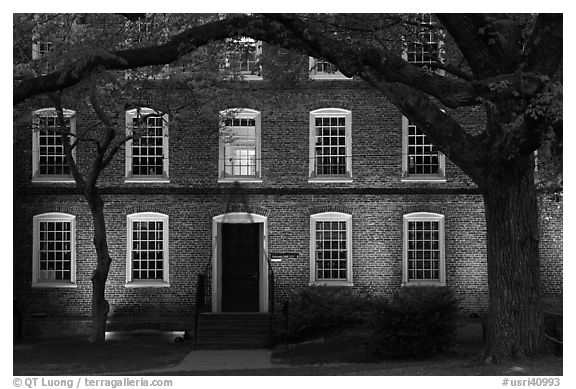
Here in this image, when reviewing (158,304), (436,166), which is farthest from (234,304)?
(436,166)

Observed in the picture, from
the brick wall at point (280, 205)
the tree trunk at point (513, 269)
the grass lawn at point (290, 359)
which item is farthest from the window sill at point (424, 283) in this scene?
the tree trunk at point (513, 269)

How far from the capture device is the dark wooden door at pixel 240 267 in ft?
90.8

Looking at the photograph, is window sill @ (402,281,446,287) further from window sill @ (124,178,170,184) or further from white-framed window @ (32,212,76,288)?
white-framed window @ (32,212,76,288)

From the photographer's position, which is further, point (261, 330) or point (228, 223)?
point (228, 223)

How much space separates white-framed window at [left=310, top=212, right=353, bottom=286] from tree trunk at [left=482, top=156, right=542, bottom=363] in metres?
Result: 9.60

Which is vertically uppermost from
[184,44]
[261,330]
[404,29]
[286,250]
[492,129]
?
[404,29]

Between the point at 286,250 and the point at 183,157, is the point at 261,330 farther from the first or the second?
the point at 183,157

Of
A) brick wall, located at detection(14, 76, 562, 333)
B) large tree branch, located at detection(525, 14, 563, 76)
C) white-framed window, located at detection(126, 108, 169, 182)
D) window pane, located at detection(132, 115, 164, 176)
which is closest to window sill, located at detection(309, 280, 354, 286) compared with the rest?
brick wall, located at detection(14, 76, 562, 333)

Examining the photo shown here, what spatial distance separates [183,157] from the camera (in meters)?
27.7

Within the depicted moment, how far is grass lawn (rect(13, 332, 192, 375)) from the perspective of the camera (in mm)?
21047

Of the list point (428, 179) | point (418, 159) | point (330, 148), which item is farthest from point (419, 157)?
point (330, 148)

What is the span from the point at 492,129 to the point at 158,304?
13.1 metres

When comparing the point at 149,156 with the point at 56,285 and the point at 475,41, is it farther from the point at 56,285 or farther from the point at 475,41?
the point at 475,41

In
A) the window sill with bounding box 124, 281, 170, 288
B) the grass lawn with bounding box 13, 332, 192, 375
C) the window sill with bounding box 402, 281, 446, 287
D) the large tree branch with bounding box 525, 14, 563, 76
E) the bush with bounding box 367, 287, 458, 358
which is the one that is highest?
the large tree branch with bounding box 525, 14, 563, 76
